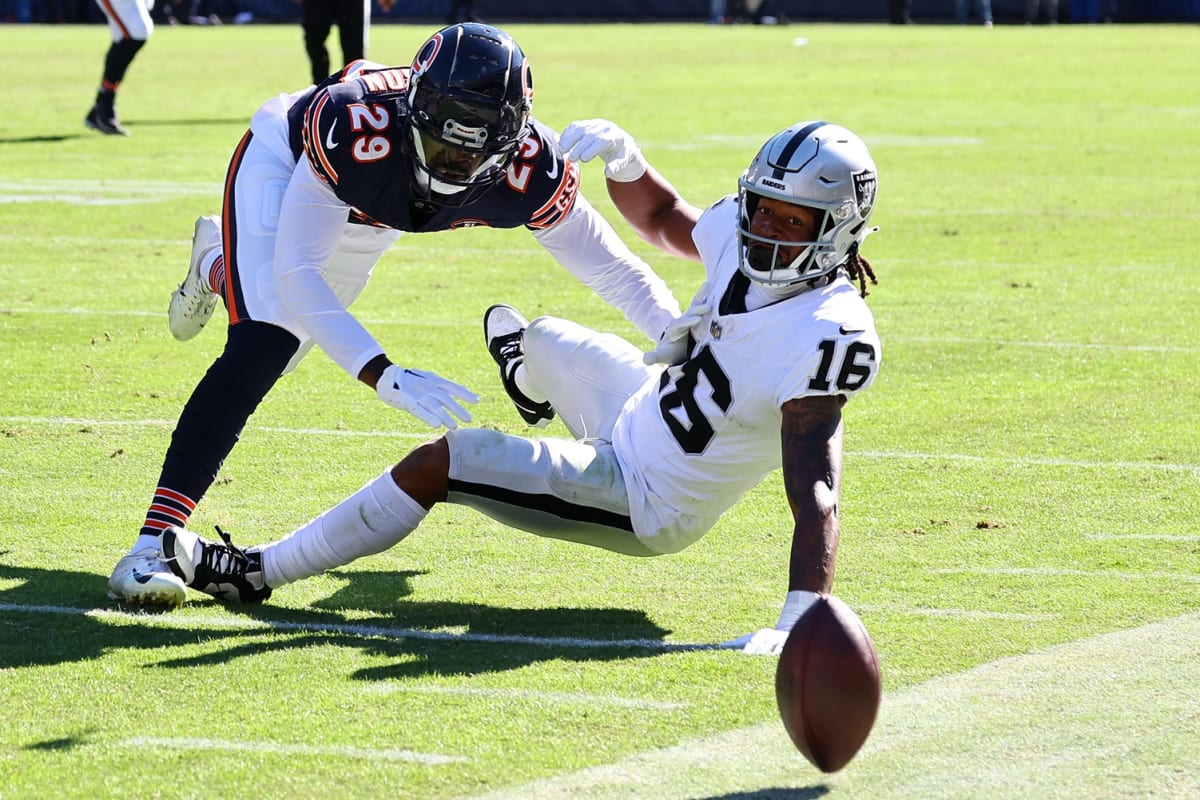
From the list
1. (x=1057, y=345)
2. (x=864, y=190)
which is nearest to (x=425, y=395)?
(x=864, y=190)

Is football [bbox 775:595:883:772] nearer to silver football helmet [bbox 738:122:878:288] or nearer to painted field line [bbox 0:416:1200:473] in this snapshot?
silver football helmet [bbox 738:122:878:288]

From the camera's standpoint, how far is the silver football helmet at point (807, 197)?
445cm

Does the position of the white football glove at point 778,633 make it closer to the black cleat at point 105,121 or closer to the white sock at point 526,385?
the white sock at point 526,385

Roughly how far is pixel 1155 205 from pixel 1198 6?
26712 mm

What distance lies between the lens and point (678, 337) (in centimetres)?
475

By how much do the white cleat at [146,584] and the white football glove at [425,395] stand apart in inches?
26.9

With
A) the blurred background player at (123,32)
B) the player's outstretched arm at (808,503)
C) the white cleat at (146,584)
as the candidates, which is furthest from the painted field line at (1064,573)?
the blurred background player at (123,32)

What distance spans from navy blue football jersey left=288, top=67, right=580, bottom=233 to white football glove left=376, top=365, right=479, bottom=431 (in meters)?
0.63

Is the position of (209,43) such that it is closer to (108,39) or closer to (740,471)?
(108,39)

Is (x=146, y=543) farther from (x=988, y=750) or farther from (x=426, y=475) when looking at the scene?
(x=988, y=750)

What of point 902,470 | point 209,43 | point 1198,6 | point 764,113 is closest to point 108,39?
point 209,43

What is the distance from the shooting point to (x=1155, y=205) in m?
12.5

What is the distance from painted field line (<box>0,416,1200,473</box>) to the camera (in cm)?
618

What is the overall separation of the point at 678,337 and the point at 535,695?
3.64 ft
